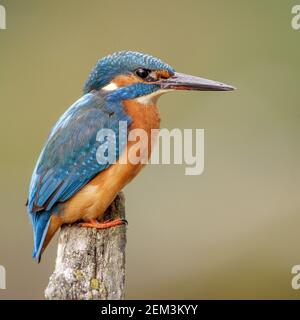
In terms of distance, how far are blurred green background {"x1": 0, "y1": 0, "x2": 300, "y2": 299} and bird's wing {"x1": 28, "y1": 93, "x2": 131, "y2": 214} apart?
69.7 inches

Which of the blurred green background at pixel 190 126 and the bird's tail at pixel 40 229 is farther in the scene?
the blurred green background at pixel 190 126

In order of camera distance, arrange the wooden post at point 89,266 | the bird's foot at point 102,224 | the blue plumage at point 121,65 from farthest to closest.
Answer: the blue plumage at point 121,65
the bird's foot at point 102,224
the wooden post at point 89,266

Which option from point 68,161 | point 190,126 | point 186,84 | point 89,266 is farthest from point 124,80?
point 190,126

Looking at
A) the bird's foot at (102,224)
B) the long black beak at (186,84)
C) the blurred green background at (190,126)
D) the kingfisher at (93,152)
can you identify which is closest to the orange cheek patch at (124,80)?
the kingfisher at (93,152)

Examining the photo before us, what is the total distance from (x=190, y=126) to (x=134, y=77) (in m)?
2.92

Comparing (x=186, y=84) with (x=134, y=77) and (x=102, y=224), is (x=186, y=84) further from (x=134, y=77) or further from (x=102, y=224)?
(x=102, y=224)

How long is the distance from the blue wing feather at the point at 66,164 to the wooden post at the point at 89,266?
138 mm

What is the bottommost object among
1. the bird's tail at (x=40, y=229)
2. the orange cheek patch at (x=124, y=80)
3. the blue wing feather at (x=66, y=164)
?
the bird's tail at (x=40, y=229)

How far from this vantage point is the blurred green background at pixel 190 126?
5.40 m

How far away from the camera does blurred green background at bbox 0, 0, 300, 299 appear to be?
5402 mm

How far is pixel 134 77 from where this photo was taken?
3.32 meters

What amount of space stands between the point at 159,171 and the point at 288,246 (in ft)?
4.08

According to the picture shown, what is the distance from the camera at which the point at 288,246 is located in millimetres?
5754

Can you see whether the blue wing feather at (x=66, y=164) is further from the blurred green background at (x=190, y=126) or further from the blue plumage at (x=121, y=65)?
the blurred green background at (x=190, y=126)
